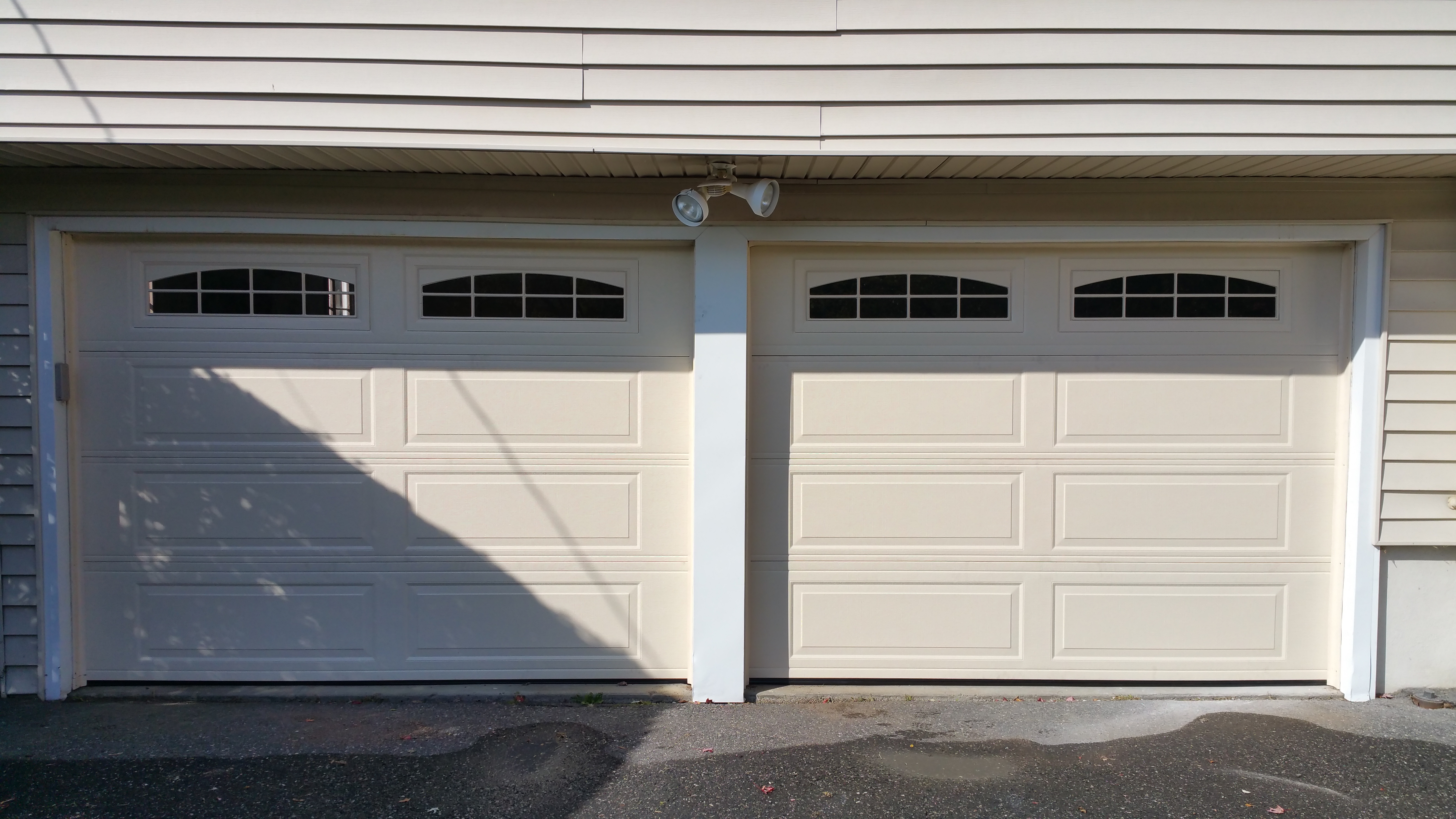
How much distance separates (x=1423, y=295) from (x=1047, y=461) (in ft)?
6.21

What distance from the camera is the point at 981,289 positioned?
Answer: 14.5 ft

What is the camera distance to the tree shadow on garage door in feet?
14.4

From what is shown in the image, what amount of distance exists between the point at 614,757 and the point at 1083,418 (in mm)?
2756

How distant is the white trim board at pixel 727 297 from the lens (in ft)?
13.8

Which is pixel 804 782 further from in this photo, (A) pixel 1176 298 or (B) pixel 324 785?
(A) pixel 1176 298

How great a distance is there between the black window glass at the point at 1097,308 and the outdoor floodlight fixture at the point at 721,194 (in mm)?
1624

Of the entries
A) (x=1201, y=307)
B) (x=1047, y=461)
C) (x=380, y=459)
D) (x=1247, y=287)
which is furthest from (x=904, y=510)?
(x=380, y=459)

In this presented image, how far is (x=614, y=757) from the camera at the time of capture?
3.74 metres

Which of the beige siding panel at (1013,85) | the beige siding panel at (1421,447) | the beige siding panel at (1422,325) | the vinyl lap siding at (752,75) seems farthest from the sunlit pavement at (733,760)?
the beige siding panel at (1013,85)

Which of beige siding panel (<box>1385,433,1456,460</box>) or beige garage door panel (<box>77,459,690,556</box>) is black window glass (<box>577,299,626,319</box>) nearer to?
beige garage door panel (<box>77,459,690,556</box>)

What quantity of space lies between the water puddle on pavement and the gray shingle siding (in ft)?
13.4

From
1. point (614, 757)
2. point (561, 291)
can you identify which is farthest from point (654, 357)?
point (614, 757)

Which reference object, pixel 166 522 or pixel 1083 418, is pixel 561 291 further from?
pixel 1083 418

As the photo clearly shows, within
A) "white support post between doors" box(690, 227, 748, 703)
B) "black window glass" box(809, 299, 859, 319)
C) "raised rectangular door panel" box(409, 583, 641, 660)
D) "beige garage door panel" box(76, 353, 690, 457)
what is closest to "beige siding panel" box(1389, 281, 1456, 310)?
"black window glass" box(809, 299, 859, 319)
